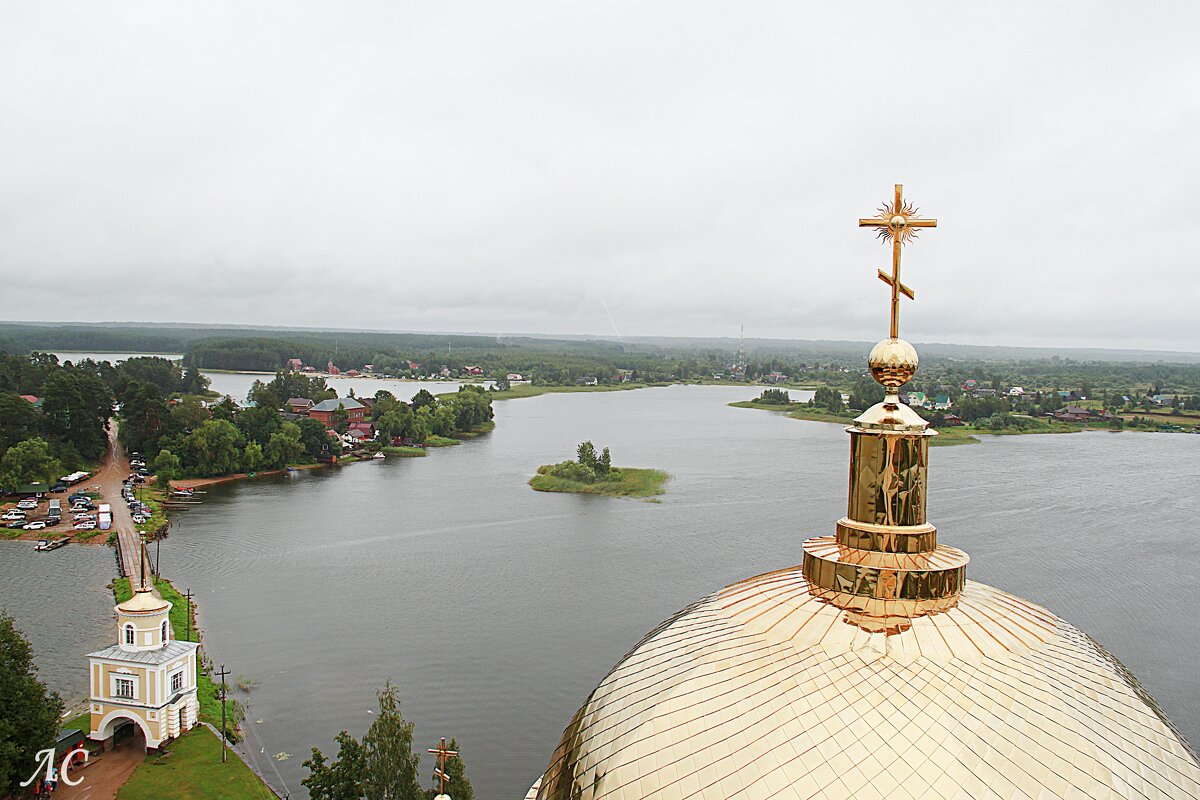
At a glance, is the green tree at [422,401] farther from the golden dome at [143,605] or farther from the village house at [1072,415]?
the village house at [1072,415]

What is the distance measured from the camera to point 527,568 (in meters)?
16.7

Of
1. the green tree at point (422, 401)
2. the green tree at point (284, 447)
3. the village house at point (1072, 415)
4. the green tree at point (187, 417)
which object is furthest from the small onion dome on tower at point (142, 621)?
the village house at point (1072, 415)

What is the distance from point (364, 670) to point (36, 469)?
16.6 meters

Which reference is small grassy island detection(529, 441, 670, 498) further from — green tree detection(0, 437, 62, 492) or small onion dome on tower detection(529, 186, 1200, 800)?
small onion dome on tower detection(529, 186, 1200, 800)

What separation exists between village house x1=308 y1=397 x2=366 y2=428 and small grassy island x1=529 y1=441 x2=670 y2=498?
1323cm

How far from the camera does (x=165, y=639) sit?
970 centimetres

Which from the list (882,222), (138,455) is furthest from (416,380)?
(882,222)

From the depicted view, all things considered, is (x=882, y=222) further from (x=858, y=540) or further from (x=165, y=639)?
(x=165, y=639)

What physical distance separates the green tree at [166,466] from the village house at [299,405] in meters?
11.8

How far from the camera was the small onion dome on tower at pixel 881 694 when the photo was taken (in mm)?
2199

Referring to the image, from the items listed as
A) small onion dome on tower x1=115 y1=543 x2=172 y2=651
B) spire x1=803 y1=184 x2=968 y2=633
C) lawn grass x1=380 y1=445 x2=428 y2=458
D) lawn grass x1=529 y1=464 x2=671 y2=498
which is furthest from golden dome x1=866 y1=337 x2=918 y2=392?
lawn grass x1=380 y1=445 x2=428 y2=458

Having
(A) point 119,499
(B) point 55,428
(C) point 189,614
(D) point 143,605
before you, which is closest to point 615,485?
(A) point 119,499

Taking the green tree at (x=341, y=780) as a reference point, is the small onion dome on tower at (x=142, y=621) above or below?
above

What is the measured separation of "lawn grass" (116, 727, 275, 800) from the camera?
27.7 ft
